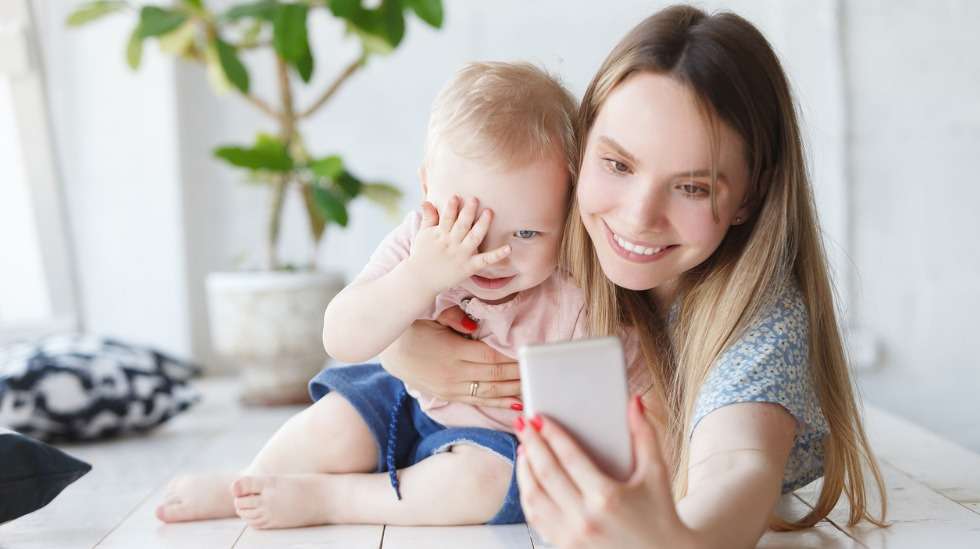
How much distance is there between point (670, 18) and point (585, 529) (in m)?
0.66

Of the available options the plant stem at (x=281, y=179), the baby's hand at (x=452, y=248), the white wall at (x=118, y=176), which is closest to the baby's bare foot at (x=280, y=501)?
the baby's hand at (x=452, y=248)

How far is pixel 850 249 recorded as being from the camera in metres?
3.06

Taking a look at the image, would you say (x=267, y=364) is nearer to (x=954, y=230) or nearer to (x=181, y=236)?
(x=181, y=236)

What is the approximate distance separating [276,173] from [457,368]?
139 cm

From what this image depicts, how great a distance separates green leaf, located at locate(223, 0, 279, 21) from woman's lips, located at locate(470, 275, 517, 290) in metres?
1.43

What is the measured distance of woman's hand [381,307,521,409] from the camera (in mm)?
1424

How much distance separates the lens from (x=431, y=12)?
2.40m

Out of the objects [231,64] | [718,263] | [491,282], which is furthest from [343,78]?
[718,263]

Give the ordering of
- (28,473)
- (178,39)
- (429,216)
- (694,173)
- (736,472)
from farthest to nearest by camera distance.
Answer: (178,39), (28,473), (429,216), (694,173), (736,472)

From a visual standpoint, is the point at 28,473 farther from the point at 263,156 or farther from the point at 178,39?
the point at 178,39

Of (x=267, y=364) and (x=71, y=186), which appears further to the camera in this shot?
(x=71, y=186)

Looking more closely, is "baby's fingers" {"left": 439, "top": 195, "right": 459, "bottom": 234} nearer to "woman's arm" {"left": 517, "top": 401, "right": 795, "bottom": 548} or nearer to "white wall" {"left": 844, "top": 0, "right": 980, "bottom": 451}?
"woman's arm" {"left": 517, "top": 401, "right": 795, "bottom": 548}

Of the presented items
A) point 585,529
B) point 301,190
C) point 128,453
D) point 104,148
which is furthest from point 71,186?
point 585,529

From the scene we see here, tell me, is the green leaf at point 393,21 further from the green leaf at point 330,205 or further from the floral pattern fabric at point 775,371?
the floral pattern fabric at point 775,371
